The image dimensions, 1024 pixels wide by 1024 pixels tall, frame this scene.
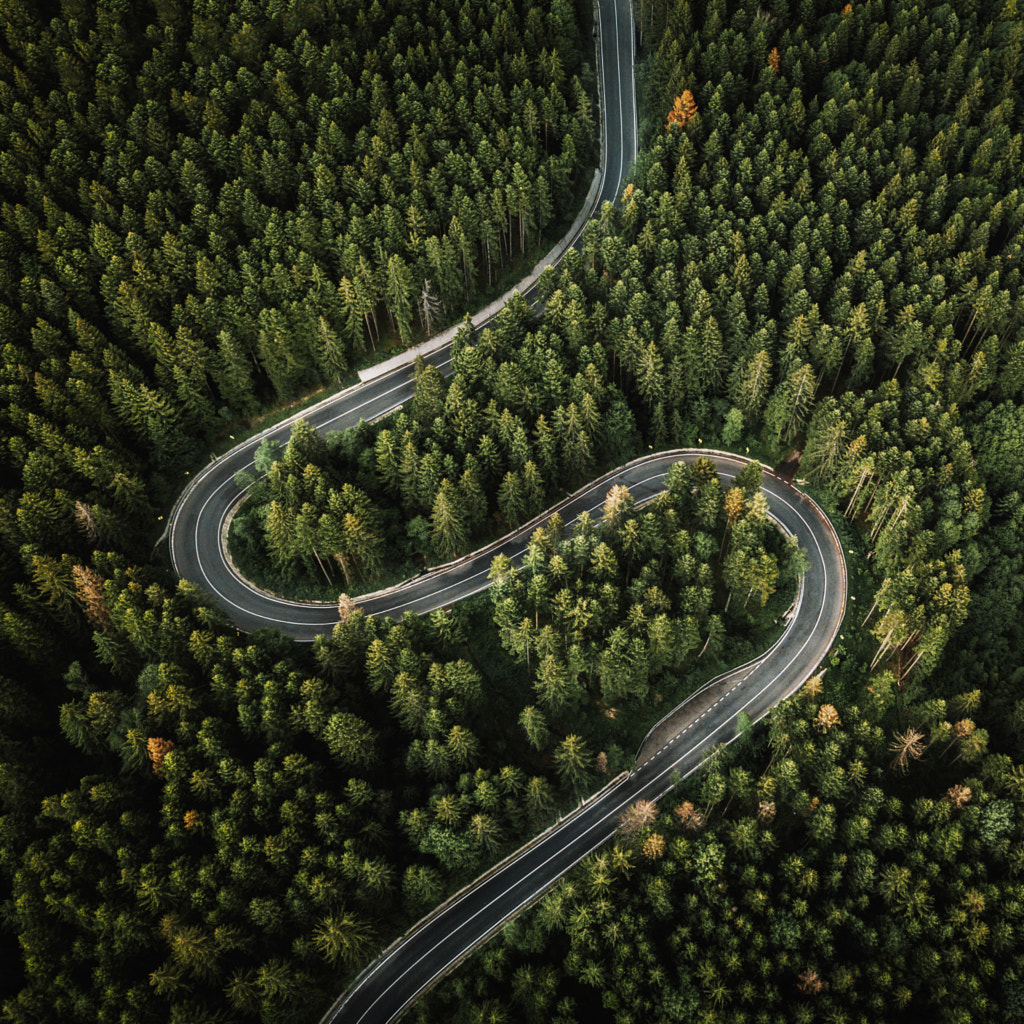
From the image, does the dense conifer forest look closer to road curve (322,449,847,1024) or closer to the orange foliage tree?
the orange foliage tree

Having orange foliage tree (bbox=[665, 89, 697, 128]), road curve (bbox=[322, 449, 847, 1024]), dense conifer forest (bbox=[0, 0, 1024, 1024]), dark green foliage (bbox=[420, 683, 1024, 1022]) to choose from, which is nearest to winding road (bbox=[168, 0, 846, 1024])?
road curve (bbox=[322, 449, 847, 1024])

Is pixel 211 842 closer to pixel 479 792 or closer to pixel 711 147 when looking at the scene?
pixel 479 792

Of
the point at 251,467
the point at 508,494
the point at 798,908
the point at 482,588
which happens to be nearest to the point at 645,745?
the point at 798,908

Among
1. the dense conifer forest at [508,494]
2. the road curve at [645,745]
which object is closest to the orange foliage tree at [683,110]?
the dense conifer forest at [508,494]

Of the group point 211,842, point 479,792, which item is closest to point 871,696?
point 479,792

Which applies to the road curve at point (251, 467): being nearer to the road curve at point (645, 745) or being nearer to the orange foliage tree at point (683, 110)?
the orange foliage tree at point (683, 110)

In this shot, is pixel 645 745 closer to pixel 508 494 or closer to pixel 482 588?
pixel 482 588
